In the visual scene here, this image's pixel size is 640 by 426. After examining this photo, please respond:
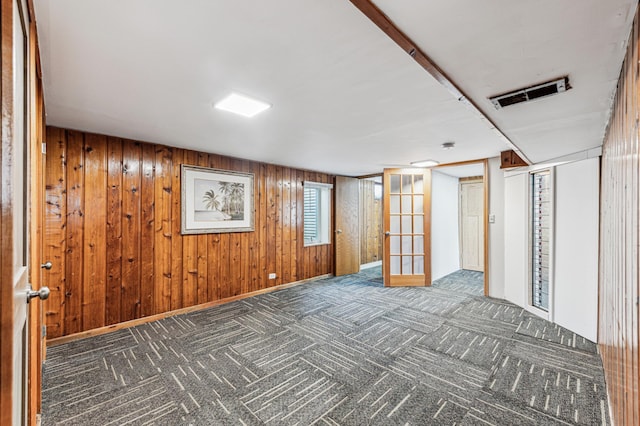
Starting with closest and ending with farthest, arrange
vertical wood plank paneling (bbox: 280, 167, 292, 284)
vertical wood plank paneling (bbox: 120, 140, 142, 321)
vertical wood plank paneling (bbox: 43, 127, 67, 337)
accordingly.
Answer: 1. vertical wood plank paneling (bbox: 43, 127, 67, 337)
2. vertical wood plank paneling (bbox: 120, 140, 142, 321)
3. vertical wood plank paneling (bbox: 280, 167, 292, 284)

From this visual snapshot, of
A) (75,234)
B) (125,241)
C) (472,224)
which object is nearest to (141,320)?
(125,241)

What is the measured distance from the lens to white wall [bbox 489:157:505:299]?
4.25m

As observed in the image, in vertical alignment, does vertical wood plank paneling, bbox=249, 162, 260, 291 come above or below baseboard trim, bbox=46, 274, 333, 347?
above

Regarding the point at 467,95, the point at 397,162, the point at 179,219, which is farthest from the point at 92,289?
the point at 397,162

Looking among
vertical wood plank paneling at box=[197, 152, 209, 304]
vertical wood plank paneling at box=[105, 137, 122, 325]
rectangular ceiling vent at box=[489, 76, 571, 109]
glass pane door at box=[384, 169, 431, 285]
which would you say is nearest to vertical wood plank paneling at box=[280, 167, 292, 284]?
vertical wood plank paneling at box=[197, 152, 209, 304]

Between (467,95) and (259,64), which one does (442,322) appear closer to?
(467,95)

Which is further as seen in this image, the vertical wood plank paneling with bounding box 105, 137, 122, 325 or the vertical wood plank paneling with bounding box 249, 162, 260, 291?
the vertical wood plank paneling with bounding box 249, 162, 260, 291

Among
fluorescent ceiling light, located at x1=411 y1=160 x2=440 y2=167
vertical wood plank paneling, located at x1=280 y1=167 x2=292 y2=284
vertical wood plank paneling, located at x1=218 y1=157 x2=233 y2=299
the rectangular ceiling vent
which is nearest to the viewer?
the rectangular ceiling vent

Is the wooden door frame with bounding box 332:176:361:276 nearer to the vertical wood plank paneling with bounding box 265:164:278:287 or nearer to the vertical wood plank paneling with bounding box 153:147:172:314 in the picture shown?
the vertical wood plank paneling with bounding box 265:164:278:287

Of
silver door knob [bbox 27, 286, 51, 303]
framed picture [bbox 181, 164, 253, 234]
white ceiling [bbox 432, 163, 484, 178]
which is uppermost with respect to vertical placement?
white ceiling [bbox 432, 163, 484, 178]

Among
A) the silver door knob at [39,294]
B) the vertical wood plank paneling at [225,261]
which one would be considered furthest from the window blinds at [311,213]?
the silver door knob at [39,294]

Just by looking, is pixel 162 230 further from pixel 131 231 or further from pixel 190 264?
Result: pixel 190 264

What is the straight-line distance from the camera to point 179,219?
12.2ft

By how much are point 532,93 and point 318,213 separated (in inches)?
176
